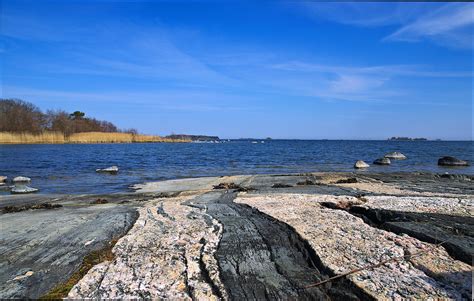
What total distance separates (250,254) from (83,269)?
1.87 meters

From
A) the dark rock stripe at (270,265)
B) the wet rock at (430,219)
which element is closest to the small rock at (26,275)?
the dark rock stripe at (270,265)

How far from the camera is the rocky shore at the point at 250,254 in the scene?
115 inches

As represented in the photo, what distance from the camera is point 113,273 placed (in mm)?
3281

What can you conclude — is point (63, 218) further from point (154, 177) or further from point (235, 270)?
point (154, 177)

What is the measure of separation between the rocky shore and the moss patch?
25 mm

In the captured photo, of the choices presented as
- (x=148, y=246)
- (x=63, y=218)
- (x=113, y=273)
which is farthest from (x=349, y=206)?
(x=63, y=218)

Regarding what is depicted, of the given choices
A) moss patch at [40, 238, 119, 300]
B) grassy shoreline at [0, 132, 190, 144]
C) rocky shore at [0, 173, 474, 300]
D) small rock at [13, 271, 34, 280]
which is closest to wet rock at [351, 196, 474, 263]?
rocky shore at [0, 173, 474, 300]

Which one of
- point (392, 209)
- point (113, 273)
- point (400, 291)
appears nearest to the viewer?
point (400, 291)

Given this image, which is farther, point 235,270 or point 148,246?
point 148,246

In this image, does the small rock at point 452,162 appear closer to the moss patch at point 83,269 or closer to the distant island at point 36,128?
the moss patch at point 83,269

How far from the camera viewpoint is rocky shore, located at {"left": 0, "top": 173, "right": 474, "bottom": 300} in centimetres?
293

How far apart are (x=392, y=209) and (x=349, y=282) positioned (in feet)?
11.5

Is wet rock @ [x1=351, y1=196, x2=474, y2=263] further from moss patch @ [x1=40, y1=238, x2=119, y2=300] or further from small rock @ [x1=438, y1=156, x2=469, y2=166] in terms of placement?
small rock @ [x1=438, y1=156, x2=469, y2=166]

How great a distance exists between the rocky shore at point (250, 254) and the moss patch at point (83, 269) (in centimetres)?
3
